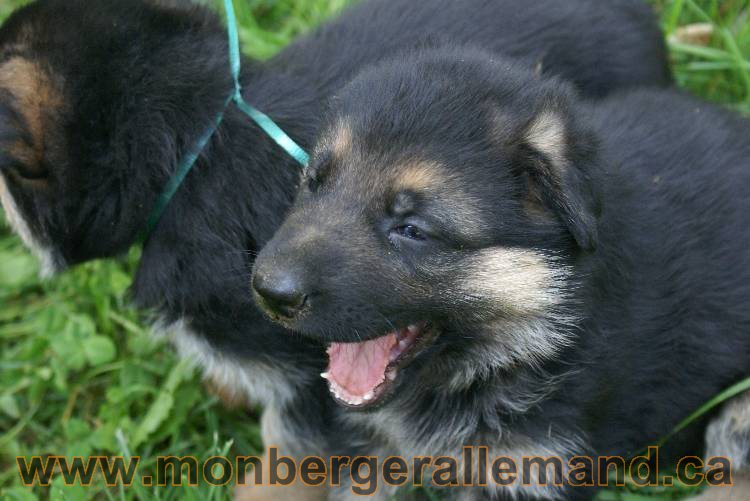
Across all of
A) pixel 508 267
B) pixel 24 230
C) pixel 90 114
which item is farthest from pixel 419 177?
pixel 24 230

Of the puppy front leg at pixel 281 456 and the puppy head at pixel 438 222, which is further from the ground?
the puppy head at pixel 438 222

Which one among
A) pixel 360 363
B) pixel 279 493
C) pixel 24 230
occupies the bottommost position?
pixel 279 493

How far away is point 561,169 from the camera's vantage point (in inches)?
103

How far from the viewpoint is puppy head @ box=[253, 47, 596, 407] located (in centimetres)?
261

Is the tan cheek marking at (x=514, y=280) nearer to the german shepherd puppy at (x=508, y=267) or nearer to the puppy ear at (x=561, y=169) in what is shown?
the german shepherd puppy at (x=508, y=267)

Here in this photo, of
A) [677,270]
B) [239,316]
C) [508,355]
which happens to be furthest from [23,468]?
[677,270]

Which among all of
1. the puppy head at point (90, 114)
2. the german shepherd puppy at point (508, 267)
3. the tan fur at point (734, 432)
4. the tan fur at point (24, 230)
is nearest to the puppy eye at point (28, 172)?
the puppy head at point (90, 114)

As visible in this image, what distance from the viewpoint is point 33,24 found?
10.5 feet

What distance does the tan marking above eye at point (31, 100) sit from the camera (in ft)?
10.1

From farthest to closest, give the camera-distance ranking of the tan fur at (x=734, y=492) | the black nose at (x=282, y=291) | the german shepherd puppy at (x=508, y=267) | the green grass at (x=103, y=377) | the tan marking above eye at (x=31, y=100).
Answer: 1. the green grass at (x=103, y=377)
2. the tan fur at (x=734, y=492)
3. the tan marking above eye at (x=31, y=100)
4. the german shepherd puppy at (x=508, y=267)
5. the black nose at (x=282, y=291)

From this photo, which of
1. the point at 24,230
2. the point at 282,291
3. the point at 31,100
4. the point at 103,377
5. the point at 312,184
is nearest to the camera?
the point at 282,291

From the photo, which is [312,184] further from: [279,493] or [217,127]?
[279,493]

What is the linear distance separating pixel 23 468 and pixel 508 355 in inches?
89.1

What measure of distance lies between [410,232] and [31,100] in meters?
1.41
